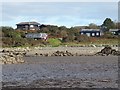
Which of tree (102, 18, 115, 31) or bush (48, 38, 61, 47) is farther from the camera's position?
tree (102, 18, 115, 31)

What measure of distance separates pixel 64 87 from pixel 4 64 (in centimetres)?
1297

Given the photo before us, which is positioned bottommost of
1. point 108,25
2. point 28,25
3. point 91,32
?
point 91,32

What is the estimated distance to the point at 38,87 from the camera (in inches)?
525

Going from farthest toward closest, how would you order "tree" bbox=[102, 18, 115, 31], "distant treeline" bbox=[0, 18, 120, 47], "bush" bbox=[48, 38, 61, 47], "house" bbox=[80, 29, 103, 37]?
"tree" bbox=[102, 18, 115, 31] < "house" bbox=[80, 29, 103, 37] < "bush" bbox=[48, 38, 61, 47] < "distant treeline" bbox=[0, 18, 120, 47]

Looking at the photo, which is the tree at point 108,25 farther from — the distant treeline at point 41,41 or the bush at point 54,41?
the bush at point 54,41


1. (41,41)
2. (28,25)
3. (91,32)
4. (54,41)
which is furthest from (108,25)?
(41,41)

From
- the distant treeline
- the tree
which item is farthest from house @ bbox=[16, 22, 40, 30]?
the tree

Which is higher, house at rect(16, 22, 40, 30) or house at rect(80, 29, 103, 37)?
house at rect(16, 22, 40, 30)

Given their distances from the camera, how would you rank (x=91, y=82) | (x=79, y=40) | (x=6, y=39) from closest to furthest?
(x=91, y=82)
(x=6, y=39)
(x=79, y=40)

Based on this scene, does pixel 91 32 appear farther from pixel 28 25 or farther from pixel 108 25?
pixel 28 25

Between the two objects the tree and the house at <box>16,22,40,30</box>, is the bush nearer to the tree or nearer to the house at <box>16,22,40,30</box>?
the tree

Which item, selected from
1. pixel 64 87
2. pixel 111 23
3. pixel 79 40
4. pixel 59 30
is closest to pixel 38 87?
pixel 64 87

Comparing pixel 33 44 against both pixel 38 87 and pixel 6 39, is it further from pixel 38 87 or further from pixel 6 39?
pixel 38 87

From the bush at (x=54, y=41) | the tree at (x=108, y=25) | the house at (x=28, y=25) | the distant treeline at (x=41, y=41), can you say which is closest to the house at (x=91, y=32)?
the tree at (x=108, y=25)
